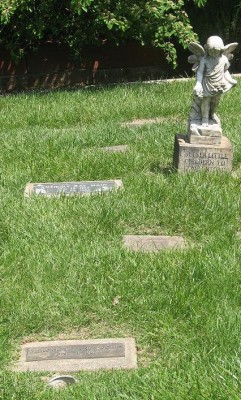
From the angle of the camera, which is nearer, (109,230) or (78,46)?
(109,230)

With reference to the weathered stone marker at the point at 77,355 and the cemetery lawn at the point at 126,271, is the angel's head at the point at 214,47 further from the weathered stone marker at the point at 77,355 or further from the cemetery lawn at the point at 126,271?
the weathered stone marker at the point at 77,355

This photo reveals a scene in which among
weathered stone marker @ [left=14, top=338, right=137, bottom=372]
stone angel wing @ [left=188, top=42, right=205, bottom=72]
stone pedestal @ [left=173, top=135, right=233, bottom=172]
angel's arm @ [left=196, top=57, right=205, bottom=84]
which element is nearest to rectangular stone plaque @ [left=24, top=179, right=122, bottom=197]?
stone pedestal @ [left=173, top=135, right=233, bottom=172]

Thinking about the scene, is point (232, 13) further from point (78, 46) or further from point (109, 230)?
point (109, 230)

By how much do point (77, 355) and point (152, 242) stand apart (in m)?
1.56

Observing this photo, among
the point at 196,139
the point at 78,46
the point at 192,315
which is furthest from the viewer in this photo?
the point at 78,46

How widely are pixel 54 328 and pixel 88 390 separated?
0.74 m

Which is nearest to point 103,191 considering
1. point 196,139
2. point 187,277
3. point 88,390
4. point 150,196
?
point 150,196

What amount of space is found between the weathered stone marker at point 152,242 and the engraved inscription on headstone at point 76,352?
4.07 feet

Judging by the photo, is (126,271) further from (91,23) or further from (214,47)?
(91,23)

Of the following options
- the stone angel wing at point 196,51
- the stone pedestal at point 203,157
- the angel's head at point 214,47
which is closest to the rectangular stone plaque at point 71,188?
the stone pedestal at point 203,157

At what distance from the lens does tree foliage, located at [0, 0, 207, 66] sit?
433 inches

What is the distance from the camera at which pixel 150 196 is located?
5.92 metres

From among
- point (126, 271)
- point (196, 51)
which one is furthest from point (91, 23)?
point (126, 271)

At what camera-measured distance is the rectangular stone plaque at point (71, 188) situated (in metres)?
6.08
